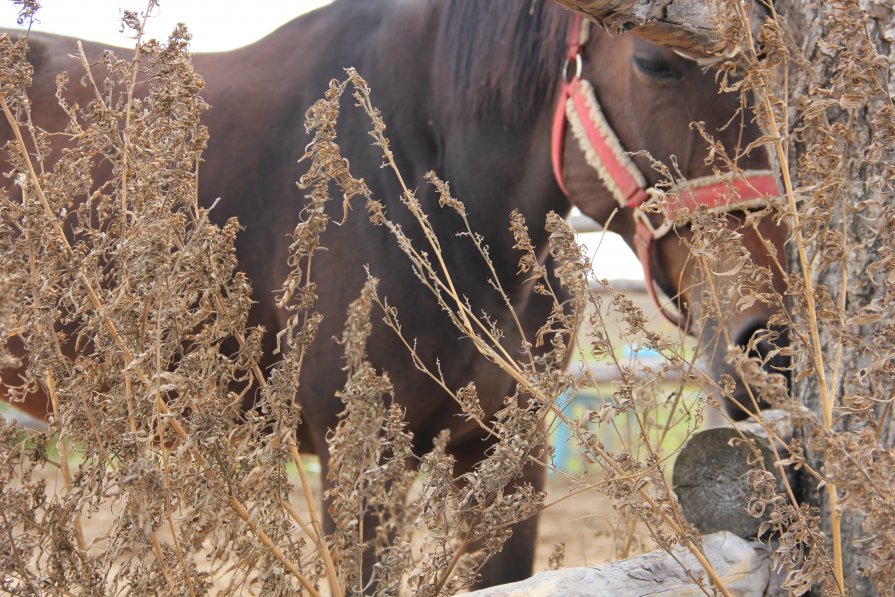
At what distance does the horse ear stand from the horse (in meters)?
0.42

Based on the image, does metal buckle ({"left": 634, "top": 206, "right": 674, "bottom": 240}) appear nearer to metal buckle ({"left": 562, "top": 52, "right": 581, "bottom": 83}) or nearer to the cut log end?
metal buckle ({"left": 562, "top": 52, "right": 581, "bottom": 83})

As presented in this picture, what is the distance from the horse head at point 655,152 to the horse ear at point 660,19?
0.32 metres

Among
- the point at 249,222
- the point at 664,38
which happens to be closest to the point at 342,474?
the point at 664,38

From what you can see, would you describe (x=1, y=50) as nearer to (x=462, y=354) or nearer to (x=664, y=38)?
(x=664, y=38)

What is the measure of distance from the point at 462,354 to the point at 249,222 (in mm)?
662

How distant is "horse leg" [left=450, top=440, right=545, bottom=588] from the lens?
2275mm

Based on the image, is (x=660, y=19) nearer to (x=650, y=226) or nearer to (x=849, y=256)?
(x=849, y=256)

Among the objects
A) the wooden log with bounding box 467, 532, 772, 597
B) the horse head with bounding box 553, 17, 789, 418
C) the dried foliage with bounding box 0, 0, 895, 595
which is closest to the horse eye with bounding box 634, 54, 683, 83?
the horse head with bounding box 553, 17, 789, 418

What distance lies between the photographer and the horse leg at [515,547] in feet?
7.47

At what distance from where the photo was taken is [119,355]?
110 centimetres

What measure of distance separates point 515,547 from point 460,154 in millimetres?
1044

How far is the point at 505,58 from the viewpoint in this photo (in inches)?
81.9

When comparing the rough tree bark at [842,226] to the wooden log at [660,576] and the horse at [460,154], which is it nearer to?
the wooden log at [660,576]

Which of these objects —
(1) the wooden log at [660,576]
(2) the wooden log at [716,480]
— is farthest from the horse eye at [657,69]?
(1) the wooden log at [660,576]
